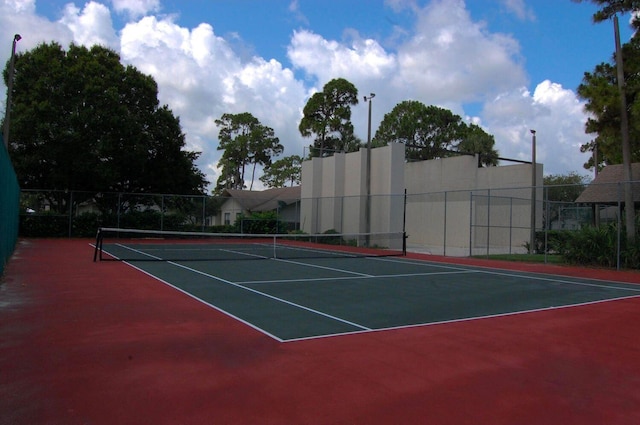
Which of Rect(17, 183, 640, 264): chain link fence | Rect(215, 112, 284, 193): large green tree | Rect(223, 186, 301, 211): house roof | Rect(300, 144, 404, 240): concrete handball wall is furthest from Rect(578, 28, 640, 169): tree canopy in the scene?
Rect(215, 112, 284, 193): large green tree

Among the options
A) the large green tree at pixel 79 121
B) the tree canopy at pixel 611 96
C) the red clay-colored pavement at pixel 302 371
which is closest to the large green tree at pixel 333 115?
the large green tree at pixel 79 121

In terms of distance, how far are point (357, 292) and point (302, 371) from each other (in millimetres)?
5839

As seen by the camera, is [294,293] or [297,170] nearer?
[294,293]

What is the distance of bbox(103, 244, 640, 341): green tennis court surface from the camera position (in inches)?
324

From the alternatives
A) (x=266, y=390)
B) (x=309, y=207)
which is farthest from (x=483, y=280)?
(x=309, y=207)

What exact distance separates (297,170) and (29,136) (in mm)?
43400

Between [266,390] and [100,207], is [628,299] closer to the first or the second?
[266,390]

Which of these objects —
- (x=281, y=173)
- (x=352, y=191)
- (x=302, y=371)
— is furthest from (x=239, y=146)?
(x=302, y=371)

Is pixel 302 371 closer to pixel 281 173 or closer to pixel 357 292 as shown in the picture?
pixel 357 292

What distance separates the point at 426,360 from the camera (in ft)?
19.7

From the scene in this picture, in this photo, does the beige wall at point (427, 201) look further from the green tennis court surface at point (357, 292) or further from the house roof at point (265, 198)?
the green tennis court surface at point (357, 292)

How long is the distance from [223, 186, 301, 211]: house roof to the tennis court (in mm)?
26656

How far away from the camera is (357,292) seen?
11188 mm

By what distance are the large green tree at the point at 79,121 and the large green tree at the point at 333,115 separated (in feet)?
56.4
